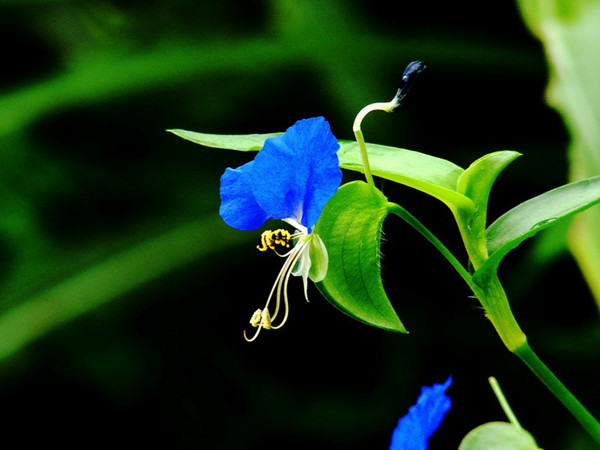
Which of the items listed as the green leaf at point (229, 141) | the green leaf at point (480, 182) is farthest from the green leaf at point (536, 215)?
the green leaf at point (229, 141)

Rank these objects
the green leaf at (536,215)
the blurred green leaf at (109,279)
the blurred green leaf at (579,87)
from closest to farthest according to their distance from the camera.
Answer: the green leaf at (536,215), the blurred green leaf at (579,87), the blurred green leaf at (109,279)

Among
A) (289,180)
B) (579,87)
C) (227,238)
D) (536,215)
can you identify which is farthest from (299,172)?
(227,238)

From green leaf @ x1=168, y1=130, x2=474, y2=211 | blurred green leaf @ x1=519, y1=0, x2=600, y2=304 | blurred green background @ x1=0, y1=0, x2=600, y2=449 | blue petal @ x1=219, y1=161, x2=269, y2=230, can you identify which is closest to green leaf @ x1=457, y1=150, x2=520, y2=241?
green leaf @ x1=168, y1=130, x2=474, y2=211

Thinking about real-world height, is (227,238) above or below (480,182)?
above

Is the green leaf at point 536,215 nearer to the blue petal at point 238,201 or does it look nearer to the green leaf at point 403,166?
the green leaf at point 403,166

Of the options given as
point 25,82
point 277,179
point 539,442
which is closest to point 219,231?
point 25,82

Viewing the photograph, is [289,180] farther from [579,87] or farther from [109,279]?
[109,279]

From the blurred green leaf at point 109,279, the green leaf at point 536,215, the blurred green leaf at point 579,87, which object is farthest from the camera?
the blurred green leaf at point 109,279
